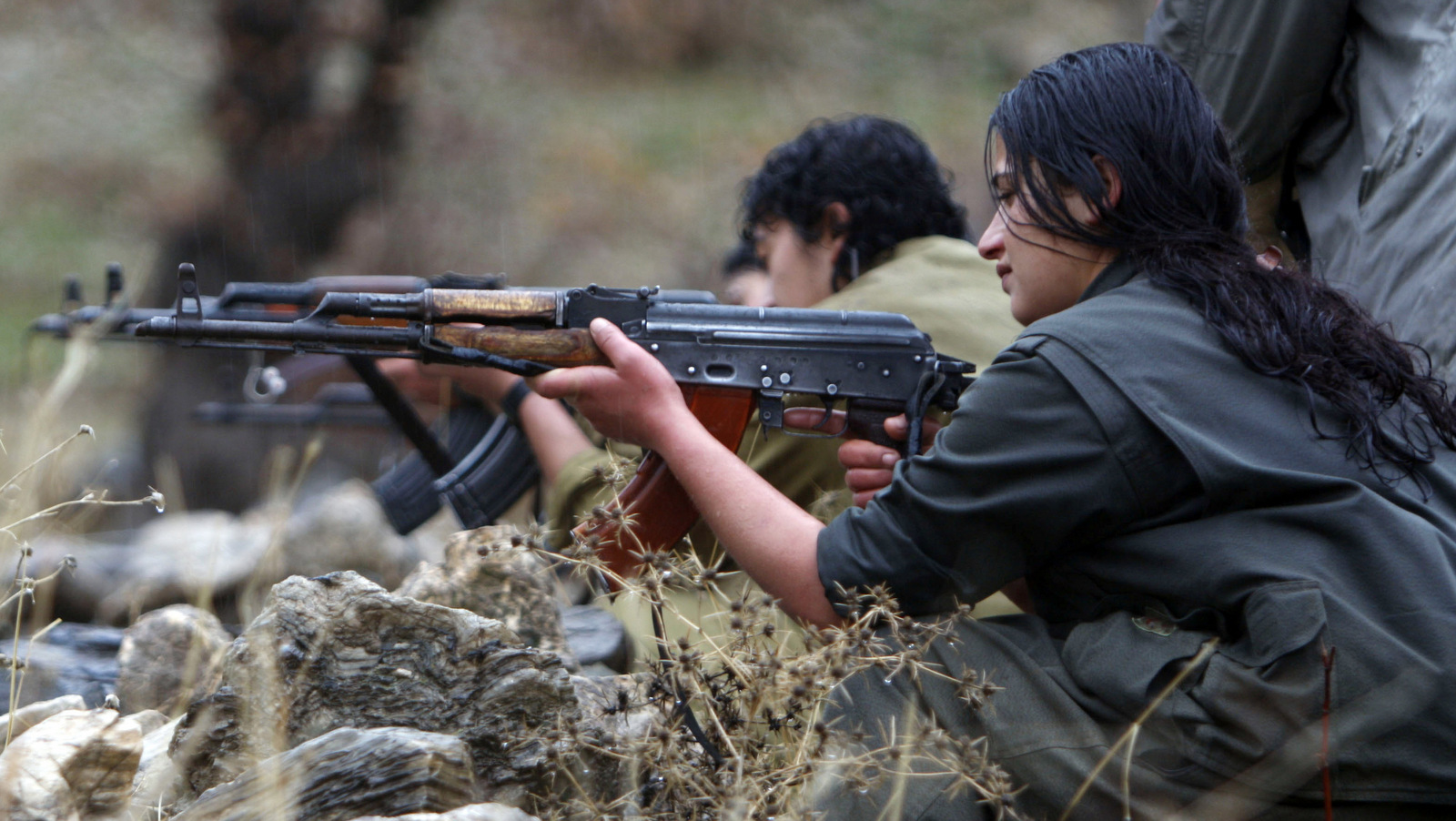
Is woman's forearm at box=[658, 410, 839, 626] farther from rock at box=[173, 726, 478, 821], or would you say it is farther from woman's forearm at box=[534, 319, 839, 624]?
rock at box=[173, 726, 478, 821]

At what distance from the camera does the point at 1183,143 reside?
198cm

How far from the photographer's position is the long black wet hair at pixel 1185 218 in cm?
182

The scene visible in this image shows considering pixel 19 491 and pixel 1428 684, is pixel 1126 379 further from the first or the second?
pixel 19 491

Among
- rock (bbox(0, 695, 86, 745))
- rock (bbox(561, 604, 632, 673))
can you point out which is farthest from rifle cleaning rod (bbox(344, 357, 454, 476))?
rock (bbox(0, 695, 86, 745))

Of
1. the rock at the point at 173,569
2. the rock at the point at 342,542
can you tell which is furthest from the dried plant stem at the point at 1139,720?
the rock at the point at 342,542

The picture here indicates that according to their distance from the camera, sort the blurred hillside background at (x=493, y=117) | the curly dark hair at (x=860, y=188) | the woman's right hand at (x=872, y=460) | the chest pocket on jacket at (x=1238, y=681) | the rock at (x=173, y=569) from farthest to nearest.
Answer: the blurred hillside background at (x=493, y=117), the rock at (x=173, y=569), the curly dark hair at (x=860, y=188), the woman's right hand at (x=872, y=460), the chest pocket on jacket at (x=1238, y=681)

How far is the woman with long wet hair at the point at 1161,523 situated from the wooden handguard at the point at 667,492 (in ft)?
1.47

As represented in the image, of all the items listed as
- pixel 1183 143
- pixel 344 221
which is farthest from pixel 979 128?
pixel 1183 143

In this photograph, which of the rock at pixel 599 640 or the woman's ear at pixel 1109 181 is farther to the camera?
the rock at pixel 599 640

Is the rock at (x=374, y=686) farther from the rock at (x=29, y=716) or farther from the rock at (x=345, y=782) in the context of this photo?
the rock at (x=29, y=716)

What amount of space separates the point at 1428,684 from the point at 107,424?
379 inches

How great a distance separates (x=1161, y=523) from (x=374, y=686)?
130 cm

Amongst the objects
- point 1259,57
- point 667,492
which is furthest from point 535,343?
point 1259,57

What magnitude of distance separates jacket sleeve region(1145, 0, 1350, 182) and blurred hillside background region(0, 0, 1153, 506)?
6059mm
